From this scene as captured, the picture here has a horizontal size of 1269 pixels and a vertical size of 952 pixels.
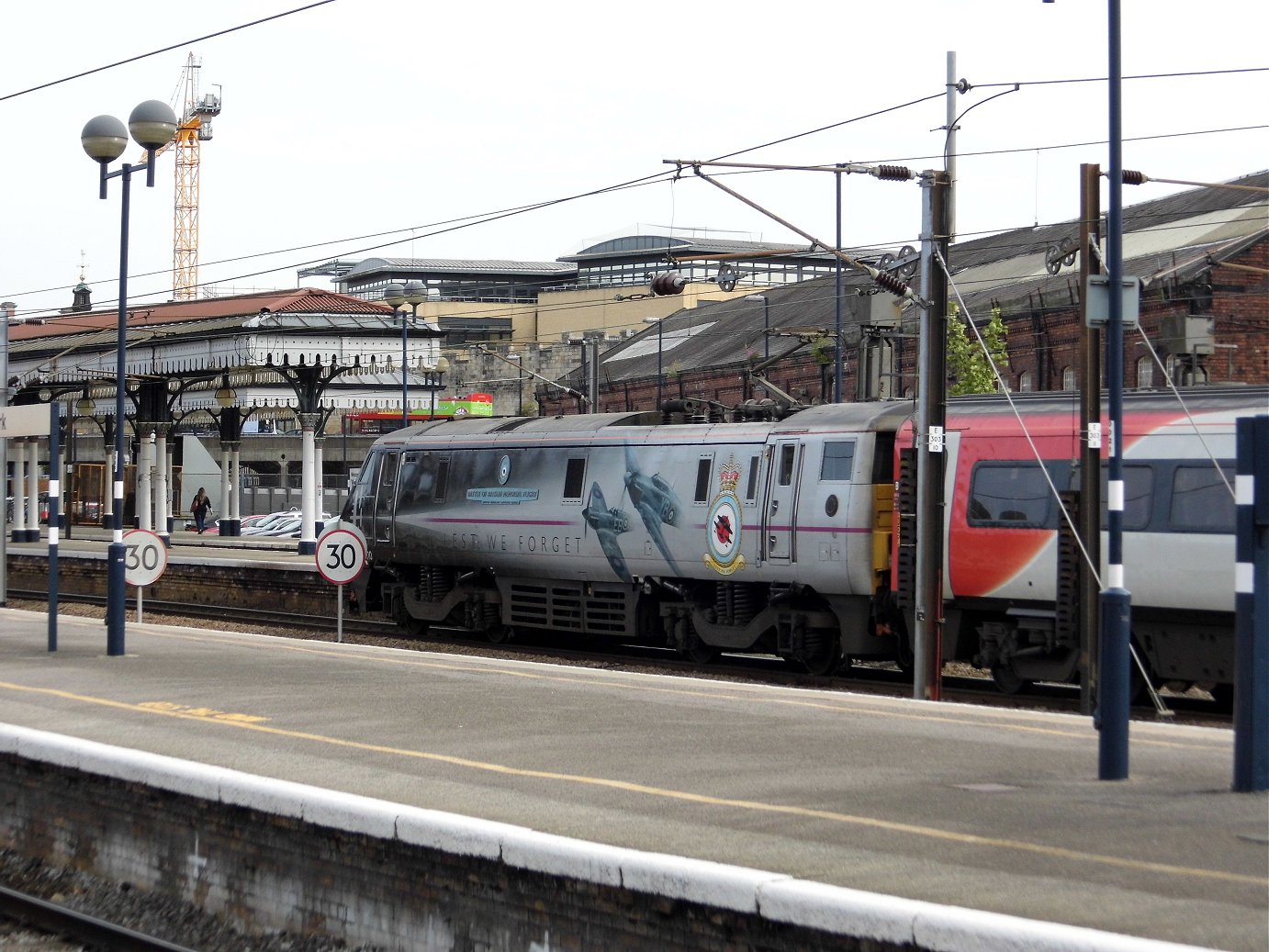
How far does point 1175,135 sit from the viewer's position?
76.7 feet

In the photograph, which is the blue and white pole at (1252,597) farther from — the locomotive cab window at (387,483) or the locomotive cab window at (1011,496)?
the locomotive cab window at (387,483)

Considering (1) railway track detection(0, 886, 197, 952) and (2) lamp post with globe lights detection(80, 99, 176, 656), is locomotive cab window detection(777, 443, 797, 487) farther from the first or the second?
(1) railway track detection(0, 886, 197, 952)

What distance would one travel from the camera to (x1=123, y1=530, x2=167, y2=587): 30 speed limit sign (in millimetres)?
21438

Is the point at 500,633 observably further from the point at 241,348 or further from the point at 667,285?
the point at 241,348

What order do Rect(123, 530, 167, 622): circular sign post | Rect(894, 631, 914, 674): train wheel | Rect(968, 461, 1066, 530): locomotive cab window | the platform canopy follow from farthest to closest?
the platform canopy < Rect(123, 530, 167, 622): circular sign post < Rect(894, 631, 914, 674): train wheel < Rect(968, 461, 1066, 530): locomotive cab window

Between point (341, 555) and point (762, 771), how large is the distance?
47.5 ft

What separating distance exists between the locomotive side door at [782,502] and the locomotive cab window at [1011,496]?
102 inches

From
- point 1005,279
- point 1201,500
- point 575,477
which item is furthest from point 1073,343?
point 1201,500

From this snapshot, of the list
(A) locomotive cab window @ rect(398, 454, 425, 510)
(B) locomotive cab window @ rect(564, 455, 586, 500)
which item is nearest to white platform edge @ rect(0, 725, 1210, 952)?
(B) locomotive cab window @ rect(564, 455, 586, 500)

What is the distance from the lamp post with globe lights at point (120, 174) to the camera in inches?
685

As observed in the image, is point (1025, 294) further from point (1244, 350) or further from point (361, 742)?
point (361, 742)

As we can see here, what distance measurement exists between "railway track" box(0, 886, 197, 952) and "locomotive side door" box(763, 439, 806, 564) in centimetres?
1170

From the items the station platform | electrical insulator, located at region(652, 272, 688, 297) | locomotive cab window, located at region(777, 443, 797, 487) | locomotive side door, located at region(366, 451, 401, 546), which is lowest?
the station platform

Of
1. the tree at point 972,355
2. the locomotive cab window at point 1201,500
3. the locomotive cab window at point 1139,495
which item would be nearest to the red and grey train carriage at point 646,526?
the locomotive cab window at point 1139,495
